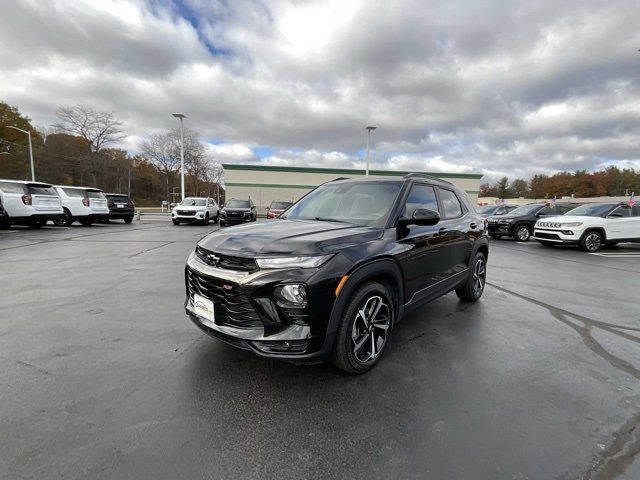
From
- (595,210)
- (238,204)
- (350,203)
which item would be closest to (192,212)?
(238,204)

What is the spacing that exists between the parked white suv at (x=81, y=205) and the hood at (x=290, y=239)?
15.9 metres

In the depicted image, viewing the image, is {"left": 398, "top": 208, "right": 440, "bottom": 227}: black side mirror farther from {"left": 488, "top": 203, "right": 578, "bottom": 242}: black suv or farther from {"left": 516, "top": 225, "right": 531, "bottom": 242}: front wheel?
{"left": 516, "top": 225, "right": 531, "bottom": 242}: front wheel

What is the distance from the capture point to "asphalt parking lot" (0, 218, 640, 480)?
1904mm

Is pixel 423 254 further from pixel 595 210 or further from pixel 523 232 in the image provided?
pixel 523 232

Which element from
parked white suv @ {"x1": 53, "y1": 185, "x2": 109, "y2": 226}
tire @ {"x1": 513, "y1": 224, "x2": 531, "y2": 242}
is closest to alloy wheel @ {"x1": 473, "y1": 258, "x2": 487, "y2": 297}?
tire @ {"x1": 513, "y1": 224, "x2": 531, "y2": 242}

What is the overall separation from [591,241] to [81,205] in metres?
21.4

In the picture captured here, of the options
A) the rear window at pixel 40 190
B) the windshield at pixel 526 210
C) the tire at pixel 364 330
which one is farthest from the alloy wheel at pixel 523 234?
the rear window at pixel 40 190

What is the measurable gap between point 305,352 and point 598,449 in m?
1.99

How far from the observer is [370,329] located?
288cm

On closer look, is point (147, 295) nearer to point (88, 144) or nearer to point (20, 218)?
point (20, 218)

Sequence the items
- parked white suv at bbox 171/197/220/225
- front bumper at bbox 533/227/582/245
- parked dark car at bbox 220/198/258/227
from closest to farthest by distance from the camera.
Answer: front bumper at bbox 533/227/582/245, parked dark car at bbox 220/198/258/227, parked white suv at bbox 171/197/220/225

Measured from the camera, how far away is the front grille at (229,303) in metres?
2.46

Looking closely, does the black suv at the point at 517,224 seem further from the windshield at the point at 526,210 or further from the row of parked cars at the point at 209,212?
the row of parked cars at the point at 209,212

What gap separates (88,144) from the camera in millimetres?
49531
